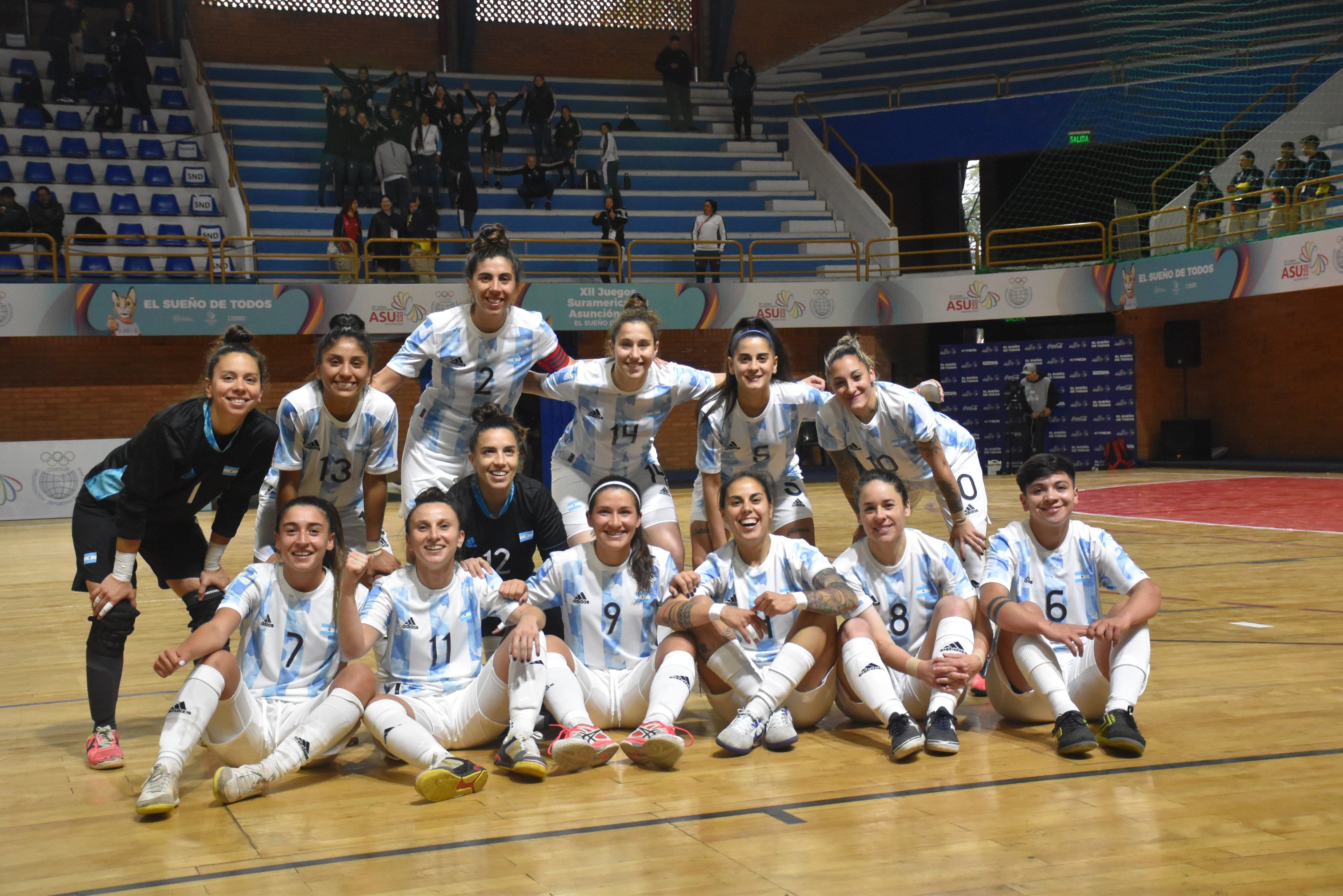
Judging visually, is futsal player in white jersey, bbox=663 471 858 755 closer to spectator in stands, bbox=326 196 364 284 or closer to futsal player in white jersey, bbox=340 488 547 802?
futsal player in white jersey, bbox=340 488 547 802

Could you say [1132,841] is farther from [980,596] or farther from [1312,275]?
[1312,275]

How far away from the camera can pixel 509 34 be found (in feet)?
A: 83.3

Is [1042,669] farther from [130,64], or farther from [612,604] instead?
[130,64]

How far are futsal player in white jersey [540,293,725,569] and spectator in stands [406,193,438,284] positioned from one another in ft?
42.8

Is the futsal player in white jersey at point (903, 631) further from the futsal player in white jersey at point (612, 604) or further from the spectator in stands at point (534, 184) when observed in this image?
the spectator in stands at point (534, 184)

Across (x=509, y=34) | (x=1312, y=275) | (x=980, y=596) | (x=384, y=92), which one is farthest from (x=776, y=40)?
(x=980, y=596)

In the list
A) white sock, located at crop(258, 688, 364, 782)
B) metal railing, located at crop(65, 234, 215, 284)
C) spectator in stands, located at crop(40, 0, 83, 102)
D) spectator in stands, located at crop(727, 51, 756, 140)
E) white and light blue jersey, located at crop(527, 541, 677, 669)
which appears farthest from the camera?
spectator in stands, located at crop(727, 51, 756, 140)

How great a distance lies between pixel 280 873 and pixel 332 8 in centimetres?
2444

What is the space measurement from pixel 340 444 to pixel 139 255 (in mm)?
13778

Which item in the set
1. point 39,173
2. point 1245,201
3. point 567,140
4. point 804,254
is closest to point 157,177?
point 39,173

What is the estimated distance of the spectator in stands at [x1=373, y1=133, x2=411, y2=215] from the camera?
64.4ft

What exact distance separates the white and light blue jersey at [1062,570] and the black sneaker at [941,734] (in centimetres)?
54

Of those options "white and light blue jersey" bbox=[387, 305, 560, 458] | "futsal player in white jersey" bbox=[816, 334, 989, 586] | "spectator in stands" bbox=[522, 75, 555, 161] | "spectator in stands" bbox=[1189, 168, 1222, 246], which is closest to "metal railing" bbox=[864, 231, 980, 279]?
"spectator in stands" bbox=[1189, 168, 1222, 246]

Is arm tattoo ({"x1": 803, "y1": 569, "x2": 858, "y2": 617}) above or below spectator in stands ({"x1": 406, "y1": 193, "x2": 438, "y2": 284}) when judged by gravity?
below
